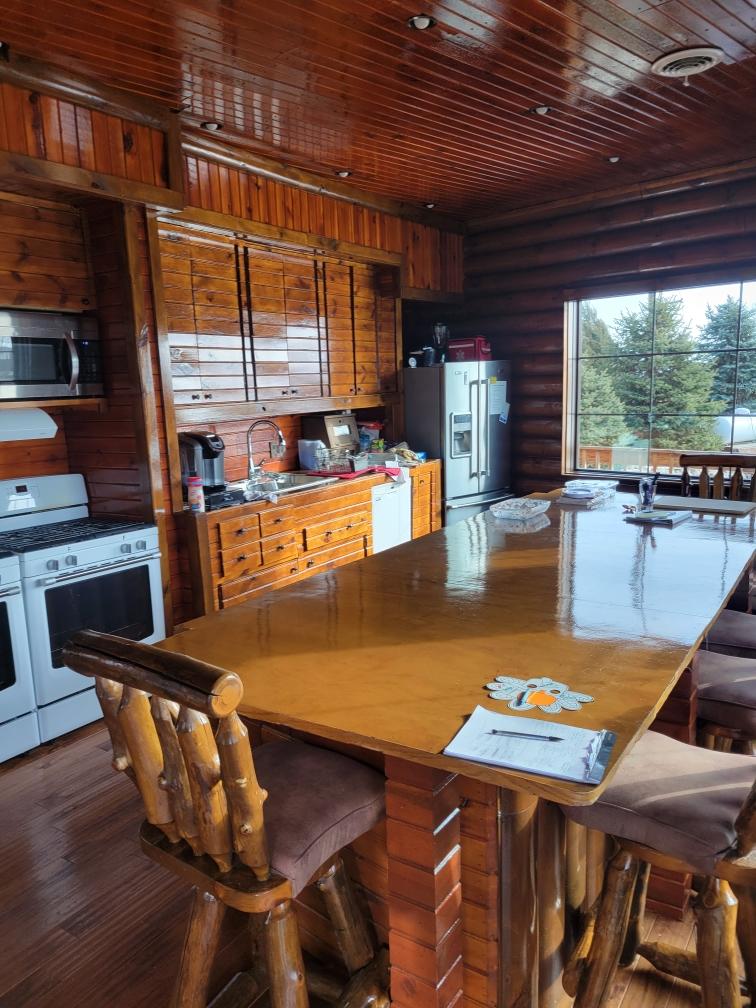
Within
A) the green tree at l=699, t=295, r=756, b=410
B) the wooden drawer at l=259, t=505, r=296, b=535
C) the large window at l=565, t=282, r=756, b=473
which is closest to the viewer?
the wooden drawer at l=259, t=505, r=296, b=535

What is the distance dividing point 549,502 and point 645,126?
220 centimetres

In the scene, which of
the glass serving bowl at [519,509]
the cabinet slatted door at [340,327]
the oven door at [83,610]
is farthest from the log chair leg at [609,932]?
the cabinet slatted door at [340,327]

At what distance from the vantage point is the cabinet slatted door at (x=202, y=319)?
156 inches

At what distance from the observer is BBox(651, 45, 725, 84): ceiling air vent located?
3.06 metres

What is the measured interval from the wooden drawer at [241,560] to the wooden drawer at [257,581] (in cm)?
4

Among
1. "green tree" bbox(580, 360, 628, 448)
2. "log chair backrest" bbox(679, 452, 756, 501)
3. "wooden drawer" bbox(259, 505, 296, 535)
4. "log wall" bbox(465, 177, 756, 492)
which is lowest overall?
"wooden drawer" bbox(259, 505, 296, 535)

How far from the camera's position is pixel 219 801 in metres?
1.25

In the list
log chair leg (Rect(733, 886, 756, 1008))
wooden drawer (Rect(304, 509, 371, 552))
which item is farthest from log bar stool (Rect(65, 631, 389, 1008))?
wooden drawer (Rect(304, 509, 371, 552))

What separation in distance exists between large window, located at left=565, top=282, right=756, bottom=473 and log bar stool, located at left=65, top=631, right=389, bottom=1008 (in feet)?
15.4

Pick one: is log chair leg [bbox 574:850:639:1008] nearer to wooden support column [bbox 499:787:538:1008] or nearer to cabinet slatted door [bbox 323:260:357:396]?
wooden support column [bbox 499:787:538:1008]

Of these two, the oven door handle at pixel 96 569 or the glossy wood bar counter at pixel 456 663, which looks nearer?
the glossy wood bar counter at pixel 456 663

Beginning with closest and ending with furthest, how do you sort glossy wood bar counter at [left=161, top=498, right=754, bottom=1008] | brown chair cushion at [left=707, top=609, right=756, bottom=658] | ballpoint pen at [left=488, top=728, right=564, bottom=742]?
ballpoint pen at [left=488, top=728, right=564, bottom=742] < glossy wood bar counter at [left=161, top=498, right=754, bottom=1008] < brown chair cushion at [left=707, top=609, right=756, bottom=658]

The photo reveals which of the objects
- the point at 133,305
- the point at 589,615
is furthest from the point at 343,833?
the point at 133,305

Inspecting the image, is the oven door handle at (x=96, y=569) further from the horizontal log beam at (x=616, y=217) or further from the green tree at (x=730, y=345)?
the green tree at (x=730, y=345)
